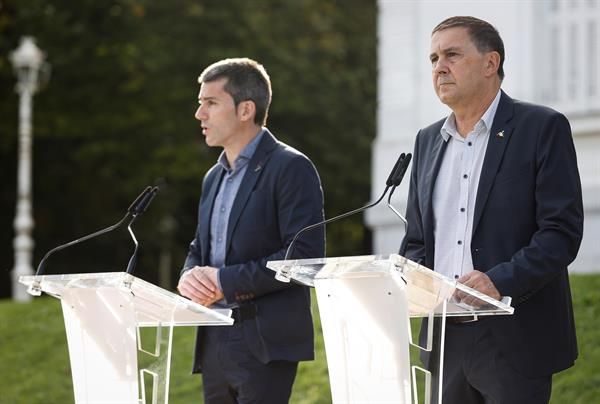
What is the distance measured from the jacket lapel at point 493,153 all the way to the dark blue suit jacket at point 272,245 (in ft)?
3.08

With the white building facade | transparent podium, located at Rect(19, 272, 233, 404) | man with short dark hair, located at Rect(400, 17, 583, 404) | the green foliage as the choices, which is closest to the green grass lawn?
the white building facade

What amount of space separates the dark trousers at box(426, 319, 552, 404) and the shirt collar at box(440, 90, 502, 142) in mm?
694

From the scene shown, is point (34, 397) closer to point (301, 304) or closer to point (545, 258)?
point (301, 304)

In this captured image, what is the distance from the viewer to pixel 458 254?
427cm

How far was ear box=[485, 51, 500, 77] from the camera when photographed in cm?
438

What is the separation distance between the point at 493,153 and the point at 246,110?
4.45 ft

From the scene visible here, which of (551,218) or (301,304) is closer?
(551,218)

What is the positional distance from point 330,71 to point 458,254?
17.8 meters

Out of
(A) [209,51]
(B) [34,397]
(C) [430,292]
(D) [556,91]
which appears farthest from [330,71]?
(C) [430,292]

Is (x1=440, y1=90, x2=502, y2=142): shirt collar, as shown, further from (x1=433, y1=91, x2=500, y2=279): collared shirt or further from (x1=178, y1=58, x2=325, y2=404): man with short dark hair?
(x1=178, y1=58, x2=325, y2=404): man with short dark hair

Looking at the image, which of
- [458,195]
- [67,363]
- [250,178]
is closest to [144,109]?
[67,363]

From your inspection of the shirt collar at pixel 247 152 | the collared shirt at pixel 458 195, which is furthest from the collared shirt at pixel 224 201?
the collared shirt at pixel 458 195

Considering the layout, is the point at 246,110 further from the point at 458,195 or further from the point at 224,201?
the point at 458,195

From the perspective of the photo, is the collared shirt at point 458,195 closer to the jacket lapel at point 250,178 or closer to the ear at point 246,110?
the jacket lapel at point 250,178
